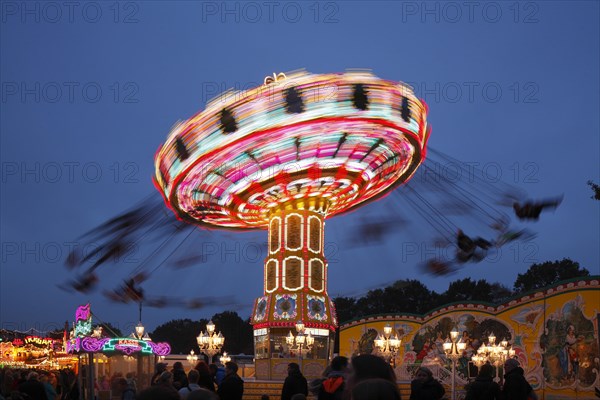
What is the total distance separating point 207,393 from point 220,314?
88.1 metres

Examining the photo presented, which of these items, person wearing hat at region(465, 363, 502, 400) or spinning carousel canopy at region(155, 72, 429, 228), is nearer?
person wearing hat at region(465, 363, 502, 400)

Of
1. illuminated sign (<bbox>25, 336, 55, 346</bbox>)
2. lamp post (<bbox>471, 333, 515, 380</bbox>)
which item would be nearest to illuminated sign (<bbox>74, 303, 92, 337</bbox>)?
lamp post (<bbox>471, 333, 515, 380</bbox>)

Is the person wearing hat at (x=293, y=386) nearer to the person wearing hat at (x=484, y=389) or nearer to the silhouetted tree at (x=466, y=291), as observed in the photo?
the person wearing hat at (x=484, y=389)

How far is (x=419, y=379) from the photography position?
8289 millimetres

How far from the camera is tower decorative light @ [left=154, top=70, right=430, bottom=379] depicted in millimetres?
28156

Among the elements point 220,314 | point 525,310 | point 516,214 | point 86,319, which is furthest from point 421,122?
point 220,314

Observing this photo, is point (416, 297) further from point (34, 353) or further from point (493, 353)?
point (493, 353)

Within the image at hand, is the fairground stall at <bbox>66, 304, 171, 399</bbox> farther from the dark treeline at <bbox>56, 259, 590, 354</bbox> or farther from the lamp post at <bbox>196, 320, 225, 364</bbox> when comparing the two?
the dark treeline at <bbox>56, 259, 590, 354</bbox>

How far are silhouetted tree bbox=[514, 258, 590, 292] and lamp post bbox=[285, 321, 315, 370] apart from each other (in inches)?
1818

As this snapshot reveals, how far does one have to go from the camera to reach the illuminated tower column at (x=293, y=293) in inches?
1369

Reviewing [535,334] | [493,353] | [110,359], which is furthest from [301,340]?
[535,334]

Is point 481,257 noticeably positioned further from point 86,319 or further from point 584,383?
point 86,319

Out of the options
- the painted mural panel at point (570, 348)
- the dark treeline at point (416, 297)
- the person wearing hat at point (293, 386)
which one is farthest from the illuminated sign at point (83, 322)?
the dark treeline at point (416, 297)

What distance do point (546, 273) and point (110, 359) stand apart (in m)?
59.5
